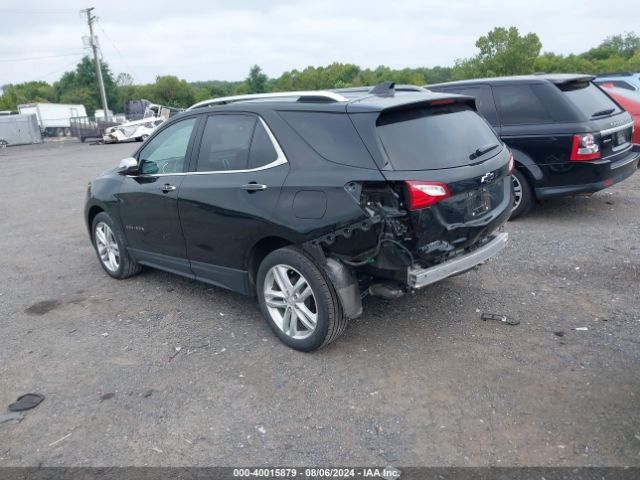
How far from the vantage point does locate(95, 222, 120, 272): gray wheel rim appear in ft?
19.3

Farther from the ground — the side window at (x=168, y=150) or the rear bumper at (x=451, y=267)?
the side window at (x=168, y=150)

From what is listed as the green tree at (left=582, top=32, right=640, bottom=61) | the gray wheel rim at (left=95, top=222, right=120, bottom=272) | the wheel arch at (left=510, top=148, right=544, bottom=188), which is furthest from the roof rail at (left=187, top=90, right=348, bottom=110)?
the green tree at (left=582, top=32, right=640, bottom=61)

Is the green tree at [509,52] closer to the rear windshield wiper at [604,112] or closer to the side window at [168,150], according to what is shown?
the rear windshield wiper at [604,112]

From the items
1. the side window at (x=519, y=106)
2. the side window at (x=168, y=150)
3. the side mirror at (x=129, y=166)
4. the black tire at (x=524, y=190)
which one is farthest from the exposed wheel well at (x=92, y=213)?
the side window at (x=519, y=106)

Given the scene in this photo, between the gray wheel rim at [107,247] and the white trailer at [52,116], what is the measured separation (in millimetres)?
45216

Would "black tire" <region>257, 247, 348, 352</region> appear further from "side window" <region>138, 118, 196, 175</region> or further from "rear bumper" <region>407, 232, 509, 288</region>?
"side window" <region>138, 118, 196, 175</region>

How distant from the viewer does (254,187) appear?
4.03m

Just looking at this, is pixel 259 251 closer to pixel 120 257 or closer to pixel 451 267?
pixel 451 267

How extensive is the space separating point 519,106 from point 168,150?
4.63 metres

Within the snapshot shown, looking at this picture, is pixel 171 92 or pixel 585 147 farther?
pixel 171 92

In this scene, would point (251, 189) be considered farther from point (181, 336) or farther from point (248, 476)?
point (248, 476)

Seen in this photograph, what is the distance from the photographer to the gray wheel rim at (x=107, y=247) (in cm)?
588

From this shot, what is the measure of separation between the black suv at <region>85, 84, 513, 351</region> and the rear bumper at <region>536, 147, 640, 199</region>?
2664 millimetres

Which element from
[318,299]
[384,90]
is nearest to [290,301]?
[318,299]
